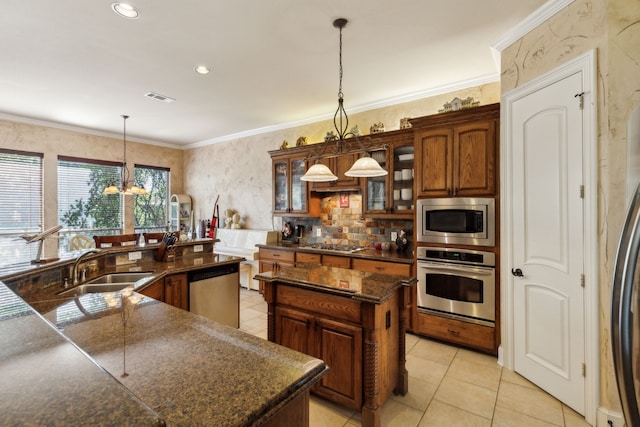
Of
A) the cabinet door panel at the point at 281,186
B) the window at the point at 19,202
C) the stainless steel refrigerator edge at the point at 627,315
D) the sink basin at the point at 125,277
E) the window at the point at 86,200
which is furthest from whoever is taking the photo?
the window at the point at 86,200

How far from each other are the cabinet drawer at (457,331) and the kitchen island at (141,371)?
2506 millimetres

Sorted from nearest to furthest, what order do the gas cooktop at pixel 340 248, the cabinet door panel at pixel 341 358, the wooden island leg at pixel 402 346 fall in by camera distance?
the cabinet door panel at pixel 341 358 → the wooden island leg at pixel 402 346 → the gas cooktop at pixel 340 248

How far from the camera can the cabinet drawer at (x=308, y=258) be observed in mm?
4008

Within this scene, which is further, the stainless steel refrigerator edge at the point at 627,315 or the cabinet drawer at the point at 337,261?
the cabinet drawer at the point at 337,261

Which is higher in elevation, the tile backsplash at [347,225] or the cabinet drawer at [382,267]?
the tile backsplash at [347,225]

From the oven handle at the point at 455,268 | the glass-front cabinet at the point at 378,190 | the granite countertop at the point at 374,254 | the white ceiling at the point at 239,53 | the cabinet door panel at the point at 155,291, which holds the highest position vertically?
the white ceiling at the point at 239,53

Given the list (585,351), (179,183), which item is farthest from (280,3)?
(179,183)

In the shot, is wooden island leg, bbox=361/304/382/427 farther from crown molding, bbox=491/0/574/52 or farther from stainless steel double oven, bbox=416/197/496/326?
crown molding, bbox=491/0/574/52

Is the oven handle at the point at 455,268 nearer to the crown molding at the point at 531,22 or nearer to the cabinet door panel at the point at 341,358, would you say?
the cabinet door panel at the point at 341,358

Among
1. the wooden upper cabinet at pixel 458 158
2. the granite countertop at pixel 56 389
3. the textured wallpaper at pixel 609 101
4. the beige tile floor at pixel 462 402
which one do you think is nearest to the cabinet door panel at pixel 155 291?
the beige tile floor at pixel 462 402

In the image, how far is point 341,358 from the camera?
1998 millimetres

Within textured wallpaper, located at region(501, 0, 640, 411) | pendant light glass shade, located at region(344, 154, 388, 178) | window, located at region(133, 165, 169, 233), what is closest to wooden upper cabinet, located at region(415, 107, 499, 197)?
textured wallpaper, located at region(501, 0, 640, 411)

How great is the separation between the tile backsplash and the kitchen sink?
263 centimetres

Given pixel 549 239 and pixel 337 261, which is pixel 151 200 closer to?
pixel 337 261
